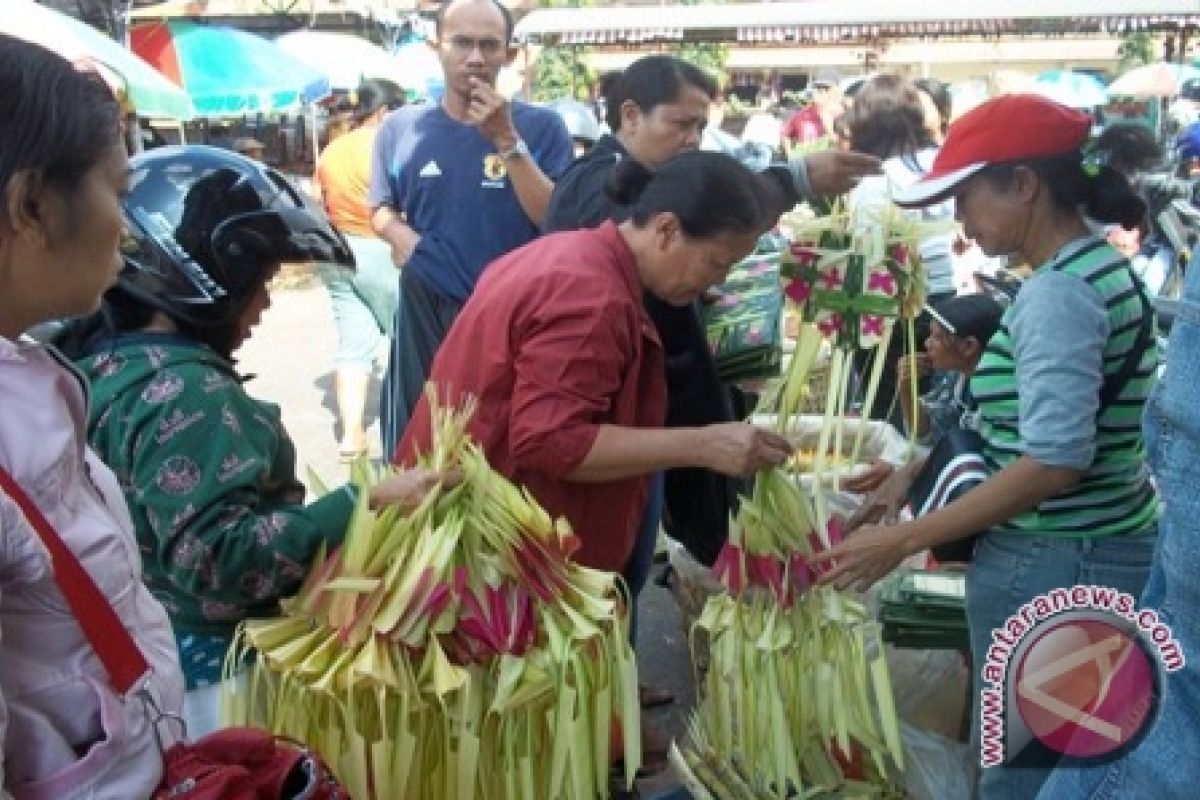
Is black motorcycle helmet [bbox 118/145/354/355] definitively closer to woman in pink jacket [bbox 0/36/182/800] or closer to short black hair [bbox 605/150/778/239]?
woman in pink jacket [bbox 0/36/182/800]

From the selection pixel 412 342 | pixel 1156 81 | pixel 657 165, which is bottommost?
pixel 1156 81

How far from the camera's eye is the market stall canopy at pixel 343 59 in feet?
50.6

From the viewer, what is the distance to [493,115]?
347 cm

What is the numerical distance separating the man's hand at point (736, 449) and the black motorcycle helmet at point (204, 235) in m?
0.82

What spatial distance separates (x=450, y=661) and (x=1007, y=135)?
4.31ft

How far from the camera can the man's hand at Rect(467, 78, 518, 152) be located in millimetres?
3463

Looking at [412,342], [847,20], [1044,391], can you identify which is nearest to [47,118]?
[1044,391]

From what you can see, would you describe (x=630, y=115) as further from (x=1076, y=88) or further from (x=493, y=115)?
(x=1076, y=88)

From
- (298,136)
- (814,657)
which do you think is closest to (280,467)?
(814,657)

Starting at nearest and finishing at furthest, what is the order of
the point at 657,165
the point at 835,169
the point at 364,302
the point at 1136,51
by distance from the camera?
the point at 835,169 < the point at 657,165 < the point at 364,302 < the point at 1136,51

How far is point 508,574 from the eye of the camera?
6.40 ft

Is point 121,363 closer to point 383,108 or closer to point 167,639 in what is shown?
point 167,639

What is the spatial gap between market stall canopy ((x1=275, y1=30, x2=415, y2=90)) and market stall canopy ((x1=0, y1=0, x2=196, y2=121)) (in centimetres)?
692

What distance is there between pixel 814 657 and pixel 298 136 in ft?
56.4
